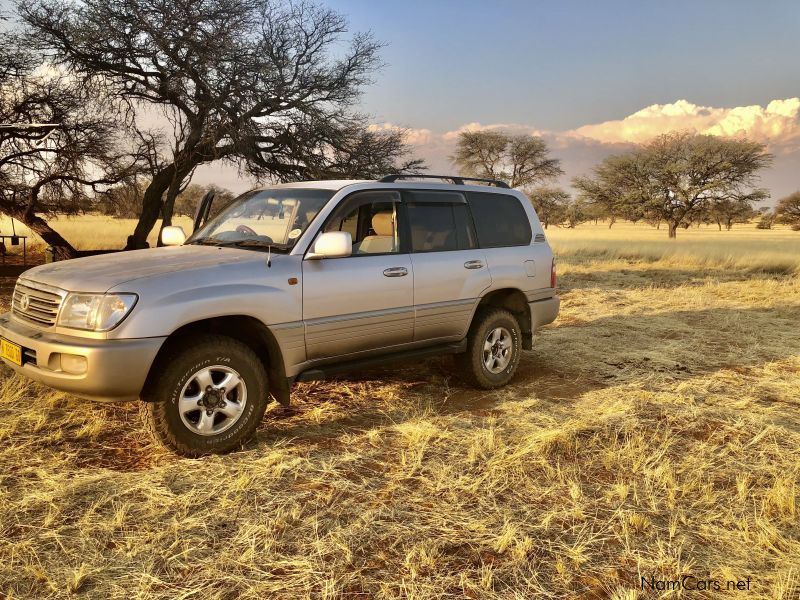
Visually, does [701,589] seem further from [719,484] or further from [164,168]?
[164,168]

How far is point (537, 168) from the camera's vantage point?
150 feet

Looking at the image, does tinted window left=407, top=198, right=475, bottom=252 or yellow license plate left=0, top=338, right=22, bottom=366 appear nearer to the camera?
yellow license plate left=0, top=338, right=22, bottom=366

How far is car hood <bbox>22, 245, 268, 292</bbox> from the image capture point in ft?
12.4

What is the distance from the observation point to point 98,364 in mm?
3561

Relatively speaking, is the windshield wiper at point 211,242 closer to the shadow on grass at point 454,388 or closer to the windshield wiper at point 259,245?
the windshield wiper at point 259,245

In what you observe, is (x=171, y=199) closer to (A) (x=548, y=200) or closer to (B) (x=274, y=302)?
(B) (x=274, y=302)

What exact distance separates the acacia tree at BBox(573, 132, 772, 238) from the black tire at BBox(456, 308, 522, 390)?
34413 millimetres

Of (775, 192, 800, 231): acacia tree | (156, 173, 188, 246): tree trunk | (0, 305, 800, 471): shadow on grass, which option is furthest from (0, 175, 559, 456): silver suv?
(775, 192, 800, 231): acacia tree

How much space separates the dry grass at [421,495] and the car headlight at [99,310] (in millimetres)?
944

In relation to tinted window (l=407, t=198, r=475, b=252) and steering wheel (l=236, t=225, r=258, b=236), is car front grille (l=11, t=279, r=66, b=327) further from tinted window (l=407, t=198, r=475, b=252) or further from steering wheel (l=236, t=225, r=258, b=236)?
tinted window (l=407, t=198, r=475, b=252)

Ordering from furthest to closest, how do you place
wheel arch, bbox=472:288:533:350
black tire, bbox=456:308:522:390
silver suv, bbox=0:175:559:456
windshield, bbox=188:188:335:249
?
1. wheel arch, bbox=472:288:533:350
2. black tire, bbox=456:308:522:390
3. windshield, bbox=188:188:335:249
4. silver suv, bbox=0:175:559:456

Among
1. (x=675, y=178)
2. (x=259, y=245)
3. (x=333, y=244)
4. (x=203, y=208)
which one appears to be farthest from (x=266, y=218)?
(x=675, y=178)

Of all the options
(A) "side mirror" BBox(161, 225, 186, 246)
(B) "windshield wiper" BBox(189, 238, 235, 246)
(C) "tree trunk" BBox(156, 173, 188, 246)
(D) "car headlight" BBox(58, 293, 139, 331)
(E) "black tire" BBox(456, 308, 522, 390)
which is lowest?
(E) "black tire" BBox(456, 308, 522, 390)

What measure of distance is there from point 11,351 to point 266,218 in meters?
2.04
